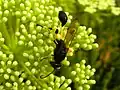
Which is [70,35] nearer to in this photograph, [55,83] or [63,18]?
[63,18]

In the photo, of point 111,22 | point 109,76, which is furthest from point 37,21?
point 111,22

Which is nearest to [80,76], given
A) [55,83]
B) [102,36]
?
[55,83]

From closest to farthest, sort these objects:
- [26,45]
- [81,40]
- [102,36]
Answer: [26,45], [81,40], [102,36]

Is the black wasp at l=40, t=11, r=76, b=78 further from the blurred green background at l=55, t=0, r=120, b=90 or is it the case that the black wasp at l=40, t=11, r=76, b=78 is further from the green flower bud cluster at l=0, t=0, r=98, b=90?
the blurred green background at l=55, t=0, r=120, b=90

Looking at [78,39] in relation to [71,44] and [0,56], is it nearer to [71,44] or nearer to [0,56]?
[71,44]

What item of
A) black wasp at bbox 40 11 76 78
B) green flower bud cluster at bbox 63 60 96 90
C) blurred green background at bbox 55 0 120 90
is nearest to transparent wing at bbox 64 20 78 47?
black wasp at bbox 40 11 76 78
